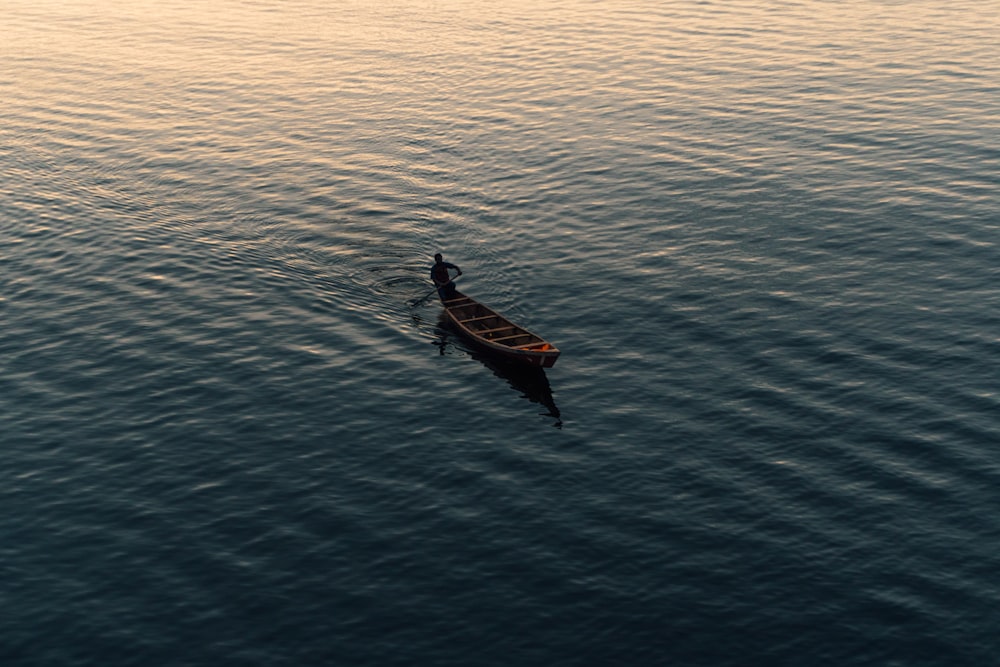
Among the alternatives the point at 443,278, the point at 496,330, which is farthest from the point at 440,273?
the point at 496,330

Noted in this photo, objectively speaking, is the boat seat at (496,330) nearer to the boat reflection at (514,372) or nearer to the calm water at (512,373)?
the boat reflection at (514,372)

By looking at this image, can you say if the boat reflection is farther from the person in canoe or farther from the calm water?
the person in canoe

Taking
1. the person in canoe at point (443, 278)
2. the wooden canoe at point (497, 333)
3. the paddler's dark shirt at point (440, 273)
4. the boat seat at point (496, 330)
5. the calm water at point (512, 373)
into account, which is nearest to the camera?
the calm water at point (512, 373)

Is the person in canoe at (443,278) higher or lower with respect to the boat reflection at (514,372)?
higher

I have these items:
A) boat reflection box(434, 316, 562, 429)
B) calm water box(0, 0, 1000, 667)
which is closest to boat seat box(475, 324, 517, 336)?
boat reflection box(434, 316, 562, 429)

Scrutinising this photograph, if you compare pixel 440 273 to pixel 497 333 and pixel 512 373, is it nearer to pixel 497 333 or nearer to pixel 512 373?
pixel 497 333

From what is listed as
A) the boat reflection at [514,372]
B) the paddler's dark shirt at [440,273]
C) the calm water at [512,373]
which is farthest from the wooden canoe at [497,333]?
the calm water at [512,373]
